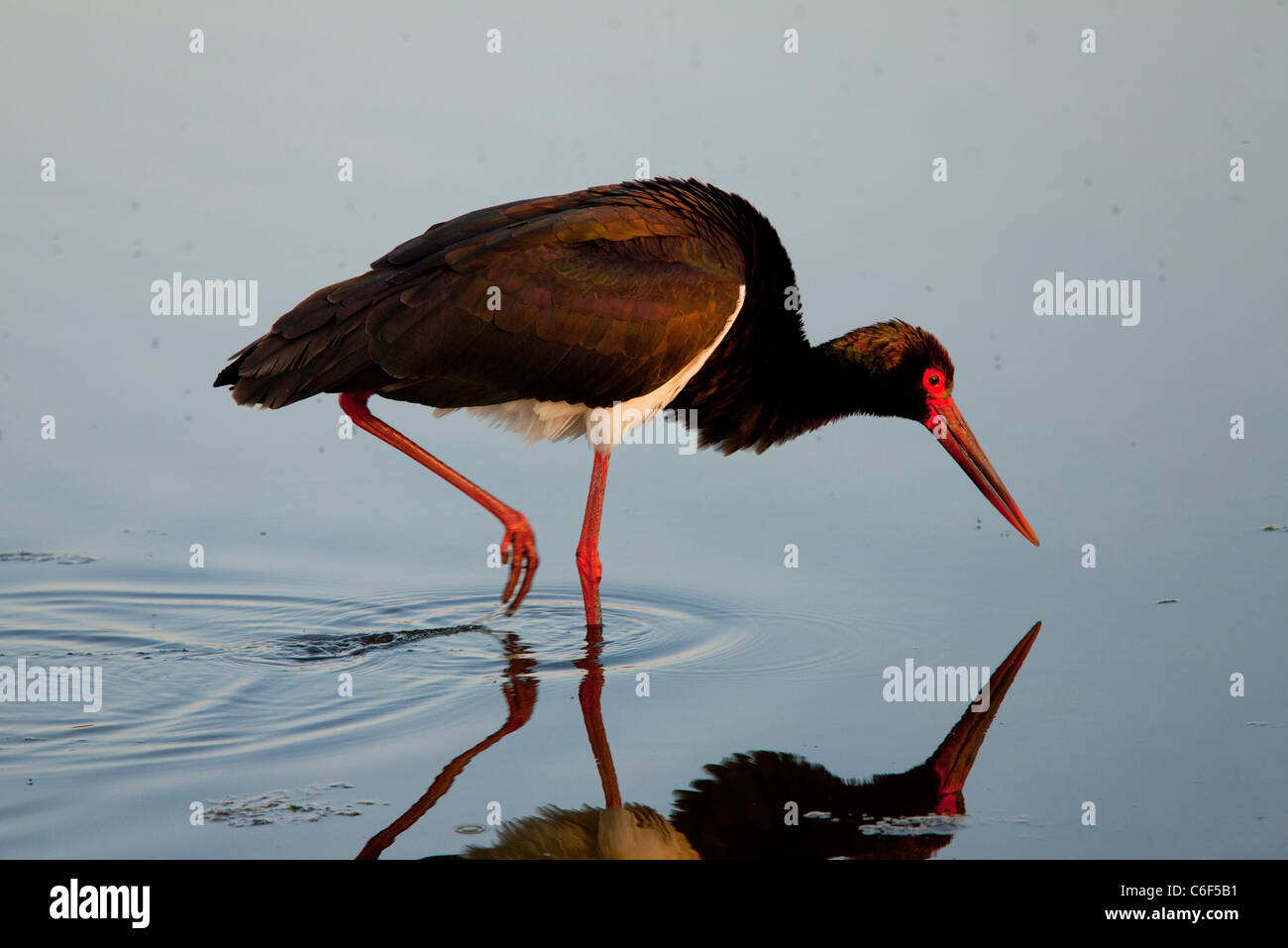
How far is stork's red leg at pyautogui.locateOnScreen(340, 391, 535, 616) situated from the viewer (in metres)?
7.49

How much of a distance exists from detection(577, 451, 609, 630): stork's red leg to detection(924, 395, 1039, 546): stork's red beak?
65.7 inches

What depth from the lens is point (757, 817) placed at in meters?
5.75

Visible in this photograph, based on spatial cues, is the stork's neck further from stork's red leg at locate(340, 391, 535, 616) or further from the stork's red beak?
stork's red leg at locate(340, 391, 535, 616)

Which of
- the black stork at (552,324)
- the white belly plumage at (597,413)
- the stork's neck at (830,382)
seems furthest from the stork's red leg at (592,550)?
the stork's neck at (830,382)

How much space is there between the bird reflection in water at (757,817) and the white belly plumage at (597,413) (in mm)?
1881

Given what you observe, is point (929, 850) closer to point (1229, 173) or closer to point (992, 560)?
point (992, 560)

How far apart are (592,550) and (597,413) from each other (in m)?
0.60

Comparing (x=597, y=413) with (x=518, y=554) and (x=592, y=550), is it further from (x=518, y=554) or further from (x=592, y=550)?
(x=518, y=554)

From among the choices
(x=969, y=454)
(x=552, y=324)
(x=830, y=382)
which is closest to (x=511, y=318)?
(x=552, y=324)

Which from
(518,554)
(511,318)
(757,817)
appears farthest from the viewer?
(518,554)

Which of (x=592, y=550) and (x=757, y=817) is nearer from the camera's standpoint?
(x=757, y=817)

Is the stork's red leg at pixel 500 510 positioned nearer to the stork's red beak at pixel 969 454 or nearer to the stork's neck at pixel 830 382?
the stork's neck at pixel 830 382

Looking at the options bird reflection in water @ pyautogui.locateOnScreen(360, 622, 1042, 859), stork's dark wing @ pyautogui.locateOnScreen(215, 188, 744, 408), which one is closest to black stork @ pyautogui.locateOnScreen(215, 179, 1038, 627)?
stork's dark wing @ pyautogui.locateOnScreen(215, 188, 744, 408)

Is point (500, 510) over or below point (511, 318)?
below
